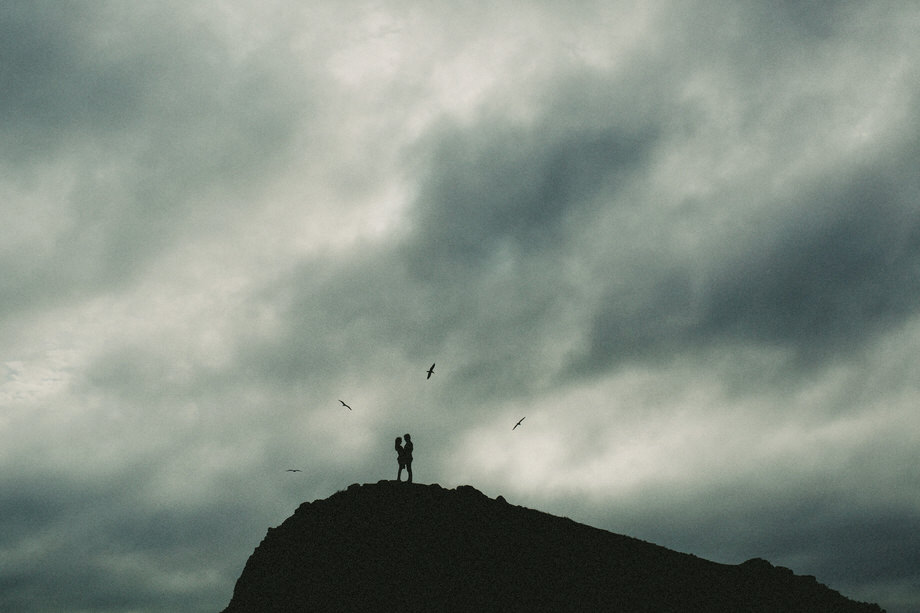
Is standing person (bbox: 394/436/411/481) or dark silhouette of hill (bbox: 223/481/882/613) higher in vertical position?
standing person (bbox: 394/436/411/481)

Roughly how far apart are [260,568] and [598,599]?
17.2 m

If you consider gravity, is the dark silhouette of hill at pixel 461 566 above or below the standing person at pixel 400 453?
below

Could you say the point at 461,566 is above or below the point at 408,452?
below

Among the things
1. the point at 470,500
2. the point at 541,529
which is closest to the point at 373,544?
the point at 470,500

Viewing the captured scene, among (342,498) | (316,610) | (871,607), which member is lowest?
(871,607)

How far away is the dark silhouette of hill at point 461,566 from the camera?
31188 millimetres

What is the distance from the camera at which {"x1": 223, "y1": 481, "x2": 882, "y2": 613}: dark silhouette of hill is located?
31.2m

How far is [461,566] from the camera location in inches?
1268

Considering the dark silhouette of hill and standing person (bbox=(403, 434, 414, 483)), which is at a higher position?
standing person (bbox=(403, 434, 414, 483))

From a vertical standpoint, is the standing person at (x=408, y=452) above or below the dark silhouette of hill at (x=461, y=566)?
above

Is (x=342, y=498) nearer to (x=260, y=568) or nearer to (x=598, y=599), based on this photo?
(x=260, y=568)

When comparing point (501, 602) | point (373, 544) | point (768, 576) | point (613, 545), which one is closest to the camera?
point (501, 602)

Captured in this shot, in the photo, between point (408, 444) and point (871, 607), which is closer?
point (408, 444)

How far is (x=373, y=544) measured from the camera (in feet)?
109
